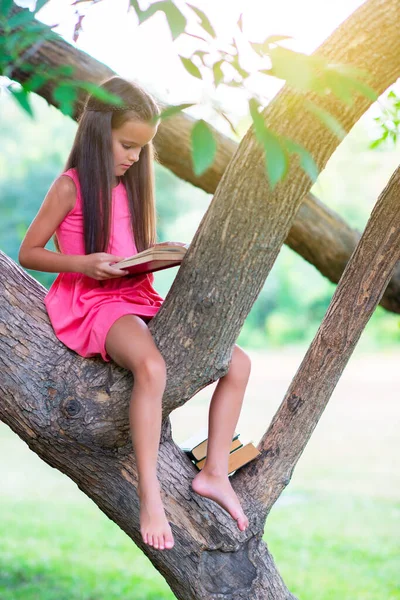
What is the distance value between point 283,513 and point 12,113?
808 cm

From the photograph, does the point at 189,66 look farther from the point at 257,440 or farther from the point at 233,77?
the point at 257,440

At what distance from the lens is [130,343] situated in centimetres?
197

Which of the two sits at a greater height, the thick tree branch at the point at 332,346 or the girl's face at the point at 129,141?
the girl's face at the point at 129,141

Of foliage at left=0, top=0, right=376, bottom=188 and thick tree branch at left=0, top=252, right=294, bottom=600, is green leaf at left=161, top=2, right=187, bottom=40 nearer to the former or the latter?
foliage at left=0, top=0, right=376, bottom=188

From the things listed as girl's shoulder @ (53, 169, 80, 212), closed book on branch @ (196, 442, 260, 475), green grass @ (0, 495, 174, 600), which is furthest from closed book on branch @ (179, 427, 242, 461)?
green grass @ (0, 495, 174, 600)

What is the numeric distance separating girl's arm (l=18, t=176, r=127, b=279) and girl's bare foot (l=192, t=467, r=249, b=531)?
68 cm

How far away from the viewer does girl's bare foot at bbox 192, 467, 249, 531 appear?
224cm

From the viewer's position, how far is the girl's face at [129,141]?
2.15m

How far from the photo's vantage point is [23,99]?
1.01 metres

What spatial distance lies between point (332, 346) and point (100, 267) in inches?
33.3

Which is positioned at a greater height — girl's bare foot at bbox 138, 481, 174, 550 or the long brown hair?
the long brown hair

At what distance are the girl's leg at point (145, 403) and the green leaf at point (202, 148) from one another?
3.44 feet

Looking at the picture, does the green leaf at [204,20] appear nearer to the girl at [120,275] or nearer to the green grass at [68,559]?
the girl at [120,275]

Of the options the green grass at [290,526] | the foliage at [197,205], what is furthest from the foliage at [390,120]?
the foliage at [197,205]
